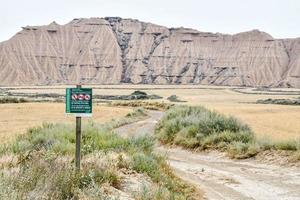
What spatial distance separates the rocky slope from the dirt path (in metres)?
152

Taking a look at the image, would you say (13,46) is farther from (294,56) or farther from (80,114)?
(80,114)

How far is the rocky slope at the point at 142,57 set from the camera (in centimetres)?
17325

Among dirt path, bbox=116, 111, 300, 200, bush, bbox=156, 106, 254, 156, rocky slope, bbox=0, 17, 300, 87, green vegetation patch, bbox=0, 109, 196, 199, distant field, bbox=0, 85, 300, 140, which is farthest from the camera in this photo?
rocky slope, bbox=0, 17, 300, 87

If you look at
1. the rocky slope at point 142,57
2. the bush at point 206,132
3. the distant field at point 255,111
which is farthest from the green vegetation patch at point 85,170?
the rocky slope at point 142,57

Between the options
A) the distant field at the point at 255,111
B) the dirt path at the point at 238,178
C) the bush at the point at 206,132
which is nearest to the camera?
the dirt path at the point at 238,178

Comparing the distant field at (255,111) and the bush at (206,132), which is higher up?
the bush at (206,132)

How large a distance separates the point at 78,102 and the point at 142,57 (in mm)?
175030

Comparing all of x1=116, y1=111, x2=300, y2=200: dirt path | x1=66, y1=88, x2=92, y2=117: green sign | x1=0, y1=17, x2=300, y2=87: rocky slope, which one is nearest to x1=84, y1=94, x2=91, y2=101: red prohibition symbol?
x1=66, y1=88, x2=92, y2=117: green sign

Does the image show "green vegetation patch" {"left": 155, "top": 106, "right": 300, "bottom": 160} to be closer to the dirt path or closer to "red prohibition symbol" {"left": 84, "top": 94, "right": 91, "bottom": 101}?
the dirt path

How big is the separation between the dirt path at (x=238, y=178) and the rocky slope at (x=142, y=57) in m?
152

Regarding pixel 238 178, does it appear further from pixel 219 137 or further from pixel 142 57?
pixel 142 57

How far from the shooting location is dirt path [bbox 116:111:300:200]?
11.8 metres

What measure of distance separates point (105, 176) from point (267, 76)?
168 metres

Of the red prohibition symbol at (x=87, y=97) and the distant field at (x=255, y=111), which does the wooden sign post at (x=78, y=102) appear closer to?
the red prohibition symbol at (x=87, y=97)
